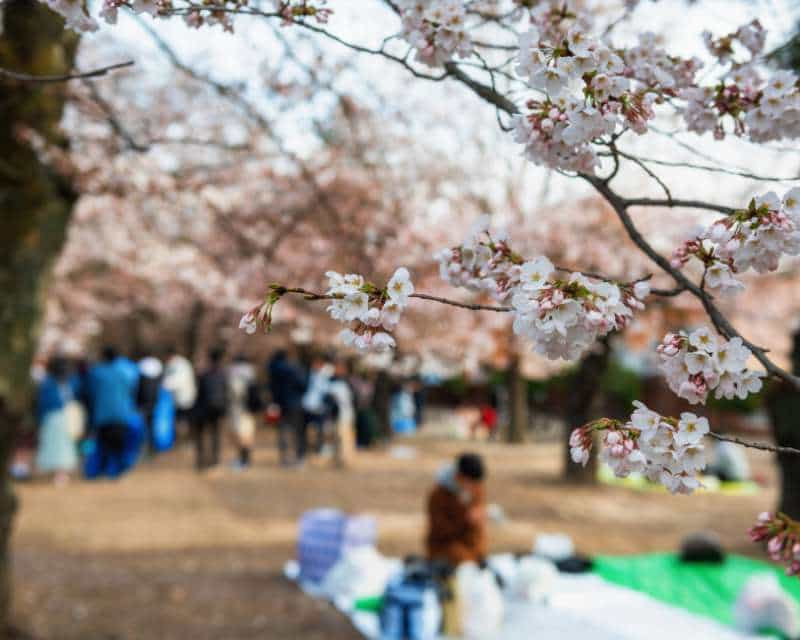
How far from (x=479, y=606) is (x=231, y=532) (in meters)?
3.62

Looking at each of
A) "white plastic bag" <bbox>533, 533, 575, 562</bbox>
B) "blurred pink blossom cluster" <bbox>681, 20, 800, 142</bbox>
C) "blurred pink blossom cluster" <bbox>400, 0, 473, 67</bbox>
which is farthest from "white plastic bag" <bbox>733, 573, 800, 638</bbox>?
→ "blurred pink blossom cluster" <bbox>400, 0, 473, 67</bbox>

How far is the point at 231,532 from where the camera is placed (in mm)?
7438

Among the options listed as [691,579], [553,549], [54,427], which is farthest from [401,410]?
[691,579]

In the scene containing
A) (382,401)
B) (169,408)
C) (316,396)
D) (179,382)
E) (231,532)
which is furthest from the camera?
(382,401)

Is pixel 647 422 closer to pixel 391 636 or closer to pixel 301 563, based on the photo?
pixel 391 636

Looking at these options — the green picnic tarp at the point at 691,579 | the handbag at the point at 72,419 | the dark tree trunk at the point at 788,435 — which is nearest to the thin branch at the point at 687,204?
the green picnic tarp at the point at 691,579

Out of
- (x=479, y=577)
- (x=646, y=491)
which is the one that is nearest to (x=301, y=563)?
(x=479, y=577)

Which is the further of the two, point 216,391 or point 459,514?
point 216,391

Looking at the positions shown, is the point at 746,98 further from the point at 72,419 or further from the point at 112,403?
the point at 72,419

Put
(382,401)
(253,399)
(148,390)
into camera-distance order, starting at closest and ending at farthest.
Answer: (148,390)
(253,399)
(382,401)

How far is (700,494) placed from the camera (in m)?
10.2

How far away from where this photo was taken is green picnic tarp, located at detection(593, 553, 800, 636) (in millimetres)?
5219

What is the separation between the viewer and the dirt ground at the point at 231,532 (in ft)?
17.0

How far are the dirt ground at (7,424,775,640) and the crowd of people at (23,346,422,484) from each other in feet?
1.33
